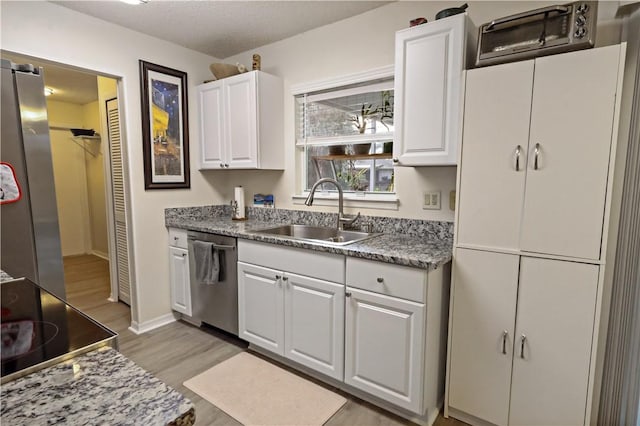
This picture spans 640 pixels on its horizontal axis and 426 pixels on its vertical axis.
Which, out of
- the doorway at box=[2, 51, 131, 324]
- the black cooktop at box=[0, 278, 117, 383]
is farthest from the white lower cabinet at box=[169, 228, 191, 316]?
the black cooktop at box=[0, 278, 117, 383]

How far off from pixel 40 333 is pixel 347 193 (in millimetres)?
2099

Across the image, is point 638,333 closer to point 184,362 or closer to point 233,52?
point 184,362

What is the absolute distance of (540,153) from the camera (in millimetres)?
1476

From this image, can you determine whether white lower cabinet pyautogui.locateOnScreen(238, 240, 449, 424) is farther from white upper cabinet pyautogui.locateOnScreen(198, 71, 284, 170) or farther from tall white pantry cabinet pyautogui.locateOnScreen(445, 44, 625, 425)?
white upper cabinet pyautogui.locateOnScreen(198, 71, 284, 170)

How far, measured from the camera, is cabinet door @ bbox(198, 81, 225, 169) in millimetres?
2922

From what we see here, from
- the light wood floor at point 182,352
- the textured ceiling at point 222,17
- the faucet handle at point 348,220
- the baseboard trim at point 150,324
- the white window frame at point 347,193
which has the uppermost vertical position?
the textured ceiling at point 222,17

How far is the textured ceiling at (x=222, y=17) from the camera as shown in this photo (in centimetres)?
225

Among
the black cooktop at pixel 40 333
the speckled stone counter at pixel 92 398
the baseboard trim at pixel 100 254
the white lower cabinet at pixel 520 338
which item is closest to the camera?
the speckled stone counter at pixel 92 398

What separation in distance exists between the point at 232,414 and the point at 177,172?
2042mm

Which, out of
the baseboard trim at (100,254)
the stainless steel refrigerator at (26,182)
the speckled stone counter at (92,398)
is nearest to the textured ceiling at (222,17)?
the stainless steel refrigerator at (26,182)

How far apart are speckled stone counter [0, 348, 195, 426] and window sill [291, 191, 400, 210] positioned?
194cm

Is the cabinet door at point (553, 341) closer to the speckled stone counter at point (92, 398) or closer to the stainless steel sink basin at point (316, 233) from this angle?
the stainless steel sink basin at point (316, 233)

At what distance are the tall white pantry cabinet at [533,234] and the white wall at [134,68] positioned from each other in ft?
7.94

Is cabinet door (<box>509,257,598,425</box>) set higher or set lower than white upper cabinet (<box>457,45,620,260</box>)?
lower
